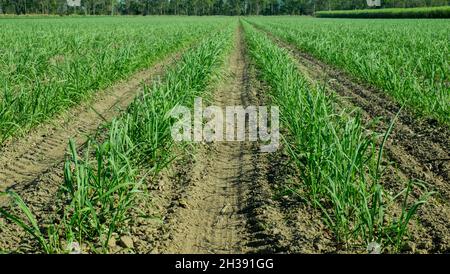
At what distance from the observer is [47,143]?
17.1ft

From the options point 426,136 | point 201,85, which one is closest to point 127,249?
point 426,136

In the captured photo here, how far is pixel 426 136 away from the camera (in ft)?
17.2

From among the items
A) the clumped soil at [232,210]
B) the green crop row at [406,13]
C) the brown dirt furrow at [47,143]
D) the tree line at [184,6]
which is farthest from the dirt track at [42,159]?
the tree line at [184,6]

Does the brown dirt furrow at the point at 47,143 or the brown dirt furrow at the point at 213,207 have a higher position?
the brown dirt furrow at the point at 47,143

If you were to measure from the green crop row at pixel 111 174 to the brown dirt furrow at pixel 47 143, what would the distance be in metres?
0.26

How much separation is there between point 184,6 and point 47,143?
385 ft

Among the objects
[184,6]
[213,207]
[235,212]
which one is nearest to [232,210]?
[235,212]

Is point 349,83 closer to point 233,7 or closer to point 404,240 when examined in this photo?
point 404,240

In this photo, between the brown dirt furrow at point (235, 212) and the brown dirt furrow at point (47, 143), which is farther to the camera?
the brown dirt furrow at point (47, 143)

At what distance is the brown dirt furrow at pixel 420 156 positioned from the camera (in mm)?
3107

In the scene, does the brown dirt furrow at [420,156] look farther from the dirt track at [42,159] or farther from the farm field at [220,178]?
the dirt track at [42,159]

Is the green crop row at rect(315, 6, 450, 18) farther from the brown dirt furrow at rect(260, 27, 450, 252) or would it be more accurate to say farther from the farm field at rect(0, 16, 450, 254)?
the farm field at rect(0, 16, 450, 254)

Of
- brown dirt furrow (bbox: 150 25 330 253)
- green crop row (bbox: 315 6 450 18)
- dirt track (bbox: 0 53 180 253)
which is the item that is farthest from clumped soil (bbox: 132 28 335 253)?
green crop row (bbox: 315 6 450 18)

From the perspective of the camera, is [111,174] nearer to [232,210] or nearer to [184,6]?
[232,210]
